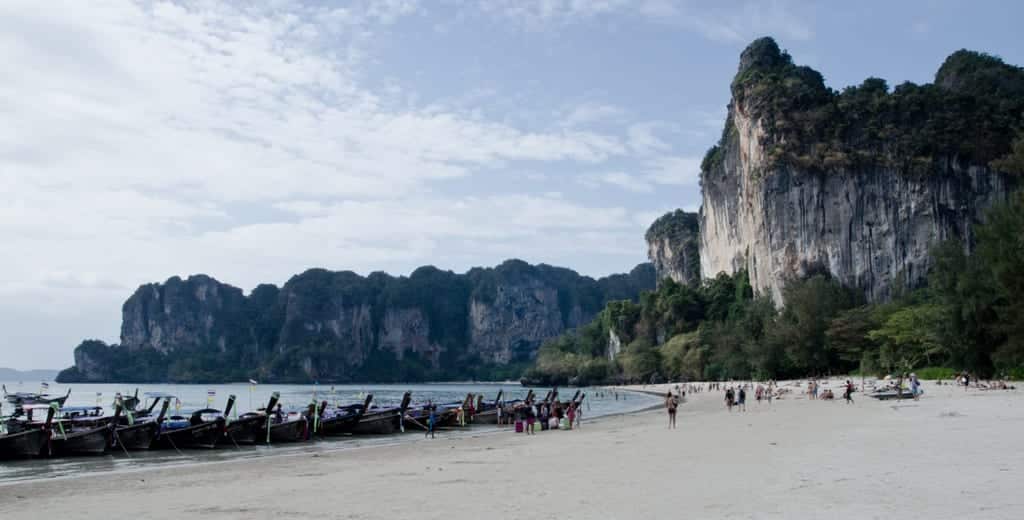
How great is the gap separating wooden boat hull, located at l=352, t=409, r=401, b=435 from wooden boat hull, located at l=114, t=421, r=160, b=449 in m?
10.2

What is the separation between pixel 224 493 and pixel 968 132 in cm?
10032

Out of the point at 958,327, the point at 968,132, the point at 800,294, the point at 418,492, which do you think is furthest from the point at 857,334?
the point at 418,492

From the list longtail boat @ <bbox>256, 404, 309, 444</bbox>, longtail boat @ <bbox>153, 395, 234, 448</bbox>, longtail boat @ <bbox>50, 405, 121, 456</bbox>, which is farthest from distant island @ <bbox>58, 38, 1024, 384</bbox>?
longtail boat @ <bbox>50, 405, 121, 456</bbox>

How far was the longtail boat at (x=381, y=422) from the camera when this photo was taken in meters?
40.3

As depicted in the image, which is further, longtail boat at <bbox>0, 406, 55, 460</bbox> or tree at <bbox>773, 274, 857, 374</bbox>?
tree at <bbox>773, 274, 857, 374</bbox>

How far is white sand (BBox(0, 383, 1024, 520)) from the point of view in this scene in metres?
12.6

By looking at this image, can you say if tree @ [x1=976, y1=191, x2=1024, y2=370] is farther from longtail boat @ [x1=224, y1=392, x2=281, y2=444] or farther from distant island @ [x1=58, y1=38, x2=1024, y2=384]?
longtail boat @ [x1=224, y1=392, x2=281, y2=444]

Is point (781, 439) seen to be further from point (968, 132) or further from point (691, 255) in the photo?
point (691, 255)

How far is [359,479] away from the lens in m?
19.4

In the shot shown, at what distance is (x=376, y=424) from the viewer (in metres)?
40.7

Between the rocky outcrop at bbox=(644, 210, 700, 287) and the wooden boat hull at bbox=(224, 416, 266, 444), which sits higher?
the rocky outcrop at bbox=(644, 210, 700, 287)

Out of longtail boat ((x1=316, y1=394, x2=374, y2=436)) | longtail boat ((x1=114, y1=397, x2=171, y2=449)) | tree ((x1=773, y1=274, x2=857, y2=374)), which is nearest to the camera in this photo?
longtail boat ((x1=114, y1=397, x2=171, y2=449))

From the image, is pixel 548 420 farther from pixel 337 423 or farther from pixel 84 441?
pixel 84 441

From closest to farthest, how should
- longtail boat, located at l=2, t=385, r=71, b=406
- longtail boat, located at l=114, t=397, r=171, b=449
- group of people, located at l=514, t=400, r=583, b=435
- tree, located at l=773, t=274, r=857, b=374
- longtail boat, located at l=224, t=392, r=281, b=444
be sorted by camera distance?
longtail boat, located at l=114, t=397, r=171, b=449, longtail boat, located at l=224, t=392, r=281, b=444, group of people, located at l=514, t=400, r=583, b=435, longtail boat, located at l=2, t=385, r=71, b=406, tree, located at l=773, t=274, r=857, b=374
